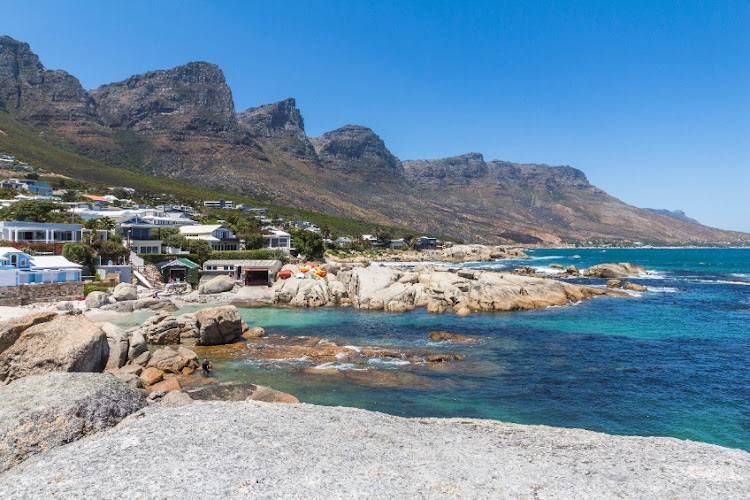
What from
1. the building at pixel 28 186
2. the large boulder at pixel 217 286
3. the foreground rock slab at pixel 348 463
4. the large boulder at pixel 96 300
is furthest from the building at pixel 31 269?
the building at pixel 28 186

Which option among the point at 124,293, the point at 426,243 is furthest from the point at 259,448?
the point at 426,243

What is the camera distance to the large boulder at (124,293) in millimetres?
48594

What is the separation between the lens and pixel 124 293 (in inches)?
1923

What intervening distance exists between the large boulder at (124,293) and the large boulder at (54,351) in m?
28.1

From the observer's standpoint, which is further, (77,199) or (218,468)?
(77,199)

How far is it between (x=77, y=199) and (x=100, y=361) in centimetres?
10234

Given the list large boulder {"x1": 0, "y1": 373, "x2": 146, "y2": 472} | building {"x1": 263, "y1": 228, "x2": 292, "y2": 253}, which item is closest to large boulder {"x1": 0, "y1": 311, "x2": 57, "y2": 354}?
large boulder {"x1": 0, "y1": 373, "x2": 146, "y2": 472}

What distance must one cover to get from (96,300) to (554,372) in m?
43.9

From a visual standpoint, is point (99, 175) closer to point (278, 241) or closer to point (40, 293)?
point (278, 241)

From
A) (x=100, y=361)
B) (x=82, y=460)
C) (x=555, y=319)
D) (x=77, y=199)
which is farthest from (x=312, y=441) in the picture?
(x=77, y=199)

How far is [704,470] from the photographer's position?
13.3 metres

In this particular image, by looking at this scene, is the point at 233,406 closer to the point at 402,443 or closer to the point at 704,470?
the point at 402,443

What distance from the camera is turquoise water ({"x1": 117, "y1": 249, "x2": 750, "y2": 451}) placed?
21.1m

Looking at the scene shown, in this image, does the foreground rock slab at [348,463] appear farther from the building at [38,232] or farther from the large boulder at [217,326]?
the building at [38,232]
